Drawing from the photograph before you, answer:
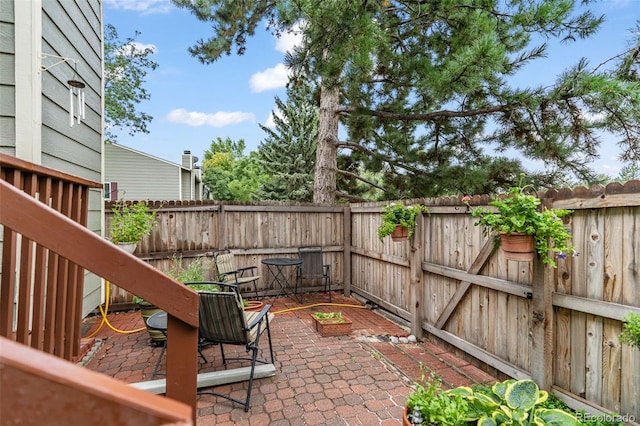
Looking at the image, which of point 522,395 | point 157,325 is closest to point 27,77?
point 157,325

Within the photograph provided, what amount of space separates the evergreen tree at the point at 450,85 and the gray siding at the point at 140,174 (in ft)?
23.3

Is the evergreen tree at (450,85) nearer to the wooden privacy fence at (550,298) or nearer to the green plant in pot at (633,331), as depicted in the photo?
the wooden privacy fence at (550,298)

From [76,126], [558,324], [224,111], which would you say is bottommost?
[558,324]

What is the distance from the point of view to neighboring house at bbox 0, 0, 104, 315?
2195 mm

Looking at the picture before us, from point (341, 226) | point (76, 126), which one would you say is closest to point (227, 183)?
point (341, 226)

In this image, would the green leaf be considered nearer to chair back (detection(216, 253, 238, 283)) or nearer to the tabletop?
the tabletop

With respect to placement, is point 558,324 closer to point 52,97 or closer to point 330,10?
point 330,10

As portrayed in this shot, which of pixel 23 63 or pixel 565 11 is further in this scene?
pixel 565 11

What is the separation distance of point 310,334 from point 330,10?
12.6ft

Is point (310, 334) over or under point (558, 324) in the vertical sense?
under

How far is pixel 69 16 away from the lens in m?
2.89

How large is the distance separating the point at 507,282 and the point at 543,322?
426 mm

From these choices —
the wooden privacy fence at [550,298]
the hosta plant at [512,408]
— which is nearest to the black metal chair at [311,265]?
the wooden privacy fence at [550,298]

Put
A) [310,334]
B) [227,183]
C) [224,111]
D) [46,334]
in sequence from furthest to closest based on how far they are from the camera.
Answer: [224,111], [227,183], [310,334], [46,334]
